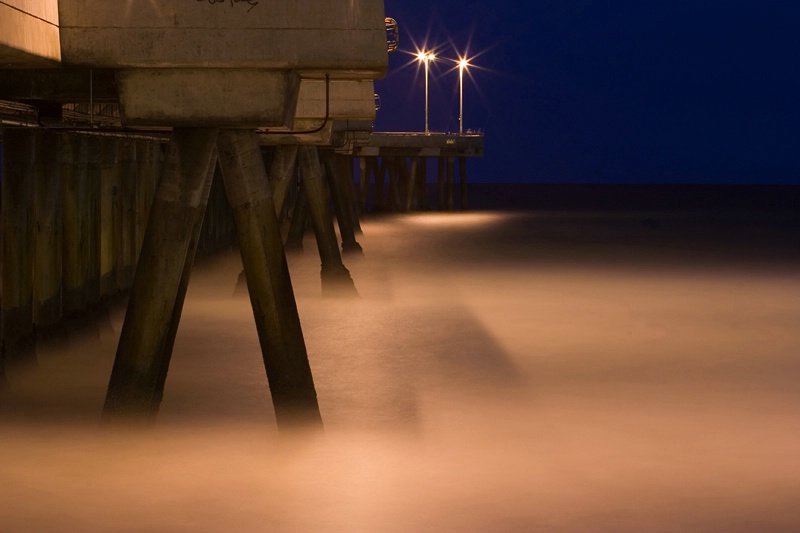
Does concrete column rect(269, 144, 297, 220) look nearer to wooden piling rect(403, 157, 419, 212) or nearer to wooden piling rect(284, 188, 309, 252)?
wooden piling rect(284, 188, 309, 252)

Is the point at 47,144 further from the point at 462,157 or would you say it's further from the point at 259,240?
the point at 462,157

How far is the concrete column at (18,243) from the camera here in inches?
503

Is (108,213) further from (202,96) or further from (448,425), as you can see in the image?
(202,96)

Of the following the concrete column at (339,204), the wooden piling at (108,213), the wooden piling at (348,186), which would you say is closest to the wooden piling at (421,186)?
the wooden piling at (348,186)

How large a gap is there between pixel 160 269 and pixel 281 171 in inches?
385

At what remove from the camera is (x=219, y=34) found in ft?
28.7

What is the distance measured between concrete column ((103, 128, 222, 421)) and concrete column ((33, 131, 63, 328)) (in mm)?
4804

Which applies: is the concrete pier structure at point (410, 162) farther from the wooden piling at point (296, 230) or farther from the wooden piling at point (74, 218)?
the wooden piling at point (74, 218)

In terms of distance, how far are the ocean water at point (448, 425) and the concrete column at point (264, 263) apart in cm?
50

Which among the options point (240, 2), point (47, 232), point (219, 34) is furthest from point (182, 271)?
point (47, 232)

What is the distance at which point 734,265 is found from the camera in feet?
89.8

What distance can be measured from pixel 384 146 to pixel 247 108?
42.3 m

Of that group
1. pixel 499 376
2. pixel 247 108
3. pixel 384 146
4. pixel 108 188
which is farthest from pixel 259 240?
pixel 384 146

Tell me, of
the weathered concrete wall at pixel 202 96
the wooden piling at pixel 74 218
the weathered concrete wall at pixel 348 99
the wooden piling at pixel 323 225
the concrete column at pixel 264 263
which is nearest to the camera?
the weathered concrete wall at pixel 202 96
